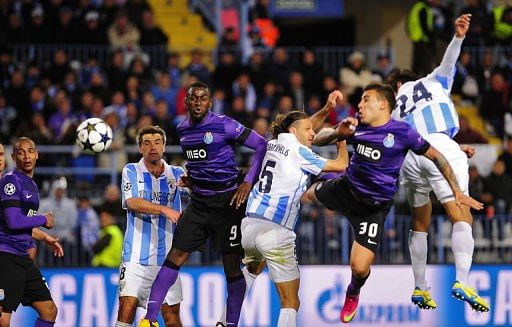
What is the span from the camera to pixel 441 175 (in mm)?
12125

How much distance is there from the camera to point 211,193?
1209 cm

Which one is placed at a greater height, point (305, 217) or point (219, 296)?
point (305, 217)

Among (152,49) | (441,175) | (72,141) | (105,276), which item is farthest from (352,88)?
(441,175)

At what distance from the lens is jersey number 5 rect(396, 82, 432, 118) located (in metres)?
12.1

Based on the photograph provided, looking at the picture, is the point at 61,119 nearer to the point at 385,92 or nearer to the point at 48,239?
the point at 48,239

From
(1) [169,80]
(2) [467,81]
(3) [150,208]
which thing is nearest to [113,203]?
(1) [169,80]

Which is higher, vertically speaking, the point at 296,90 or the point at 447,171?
the point at 296,90

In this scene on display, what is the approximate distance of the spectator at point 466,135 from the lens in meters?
19.2

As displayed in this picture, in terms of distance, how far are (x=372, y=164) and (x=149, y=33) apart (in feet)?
35.8

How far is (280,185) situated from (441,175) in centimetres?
166

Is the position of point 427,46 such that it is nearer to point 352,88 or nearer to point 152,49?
point 352,88

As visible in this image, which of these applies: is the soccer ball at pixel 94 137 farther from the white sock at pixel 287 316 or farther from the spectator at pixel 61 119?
the spectator at pixel 61 119

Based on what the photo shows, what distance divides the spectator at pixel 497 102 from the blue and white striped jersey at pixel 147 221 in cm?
964

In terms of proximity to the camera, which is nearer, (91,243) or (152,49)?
(91,243)
